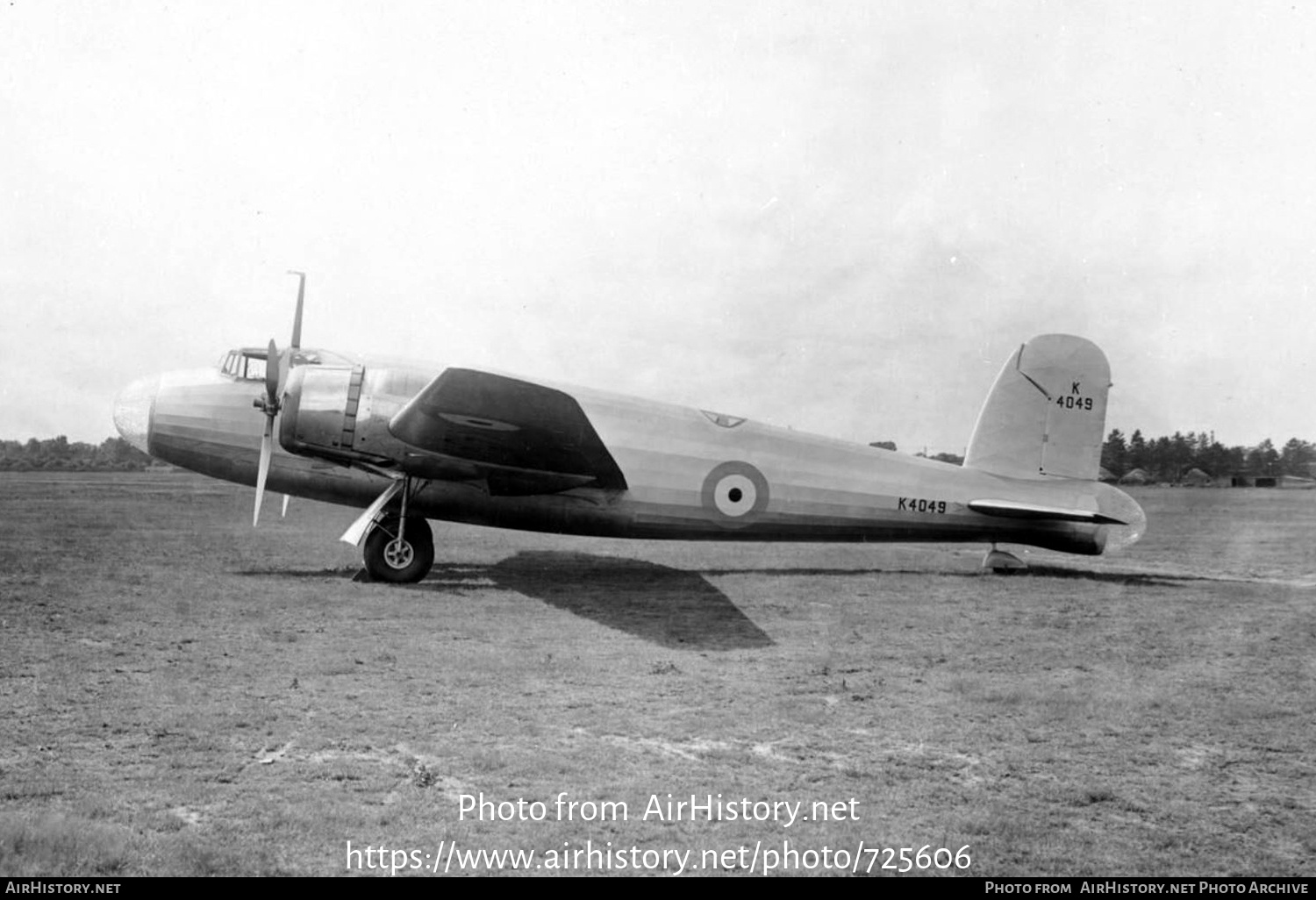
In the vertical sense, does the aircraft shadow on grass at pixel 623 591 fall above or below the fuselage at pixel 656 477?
below

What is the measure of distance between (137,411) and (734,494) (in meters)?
7.62

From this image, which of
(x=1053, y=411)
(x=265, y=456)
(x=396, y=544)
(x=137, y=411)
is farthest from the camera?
(x=1053, y=411)

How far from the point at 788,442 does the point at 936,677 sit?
575 centimetres

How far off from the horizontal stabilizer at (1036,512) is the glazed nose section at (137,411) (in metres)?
10.7

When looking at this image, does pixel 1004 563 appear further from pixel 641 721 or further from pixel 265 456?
pixel 265 456

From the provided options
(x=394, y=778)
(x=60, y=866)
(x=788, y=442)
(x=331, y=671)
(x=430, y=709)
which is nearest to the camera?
(x=60, y=866)

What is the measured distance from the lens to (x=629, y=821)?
361 centimetres

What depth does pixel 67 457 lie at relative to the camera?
76.1m

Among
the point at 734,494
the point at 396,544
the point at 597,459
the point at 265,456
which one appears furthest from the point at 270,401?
the point at 734,494

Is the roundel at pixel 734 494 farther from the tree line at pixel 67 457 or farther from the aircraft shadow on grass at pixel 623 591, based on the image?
the tree line at pixel 67 457

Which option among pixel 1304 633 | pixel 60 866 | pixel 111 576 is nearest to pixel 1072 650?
pixel 1304 633

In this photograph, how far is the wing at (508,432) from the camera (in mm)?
9023

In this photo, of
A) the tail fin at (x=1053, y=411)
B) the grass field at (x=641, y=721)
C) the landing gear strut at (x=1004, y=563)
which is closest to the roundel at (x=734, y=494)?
the grass field at (x=641, y=721)

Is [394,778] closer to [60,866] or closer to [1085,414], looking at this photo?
[60,866]
